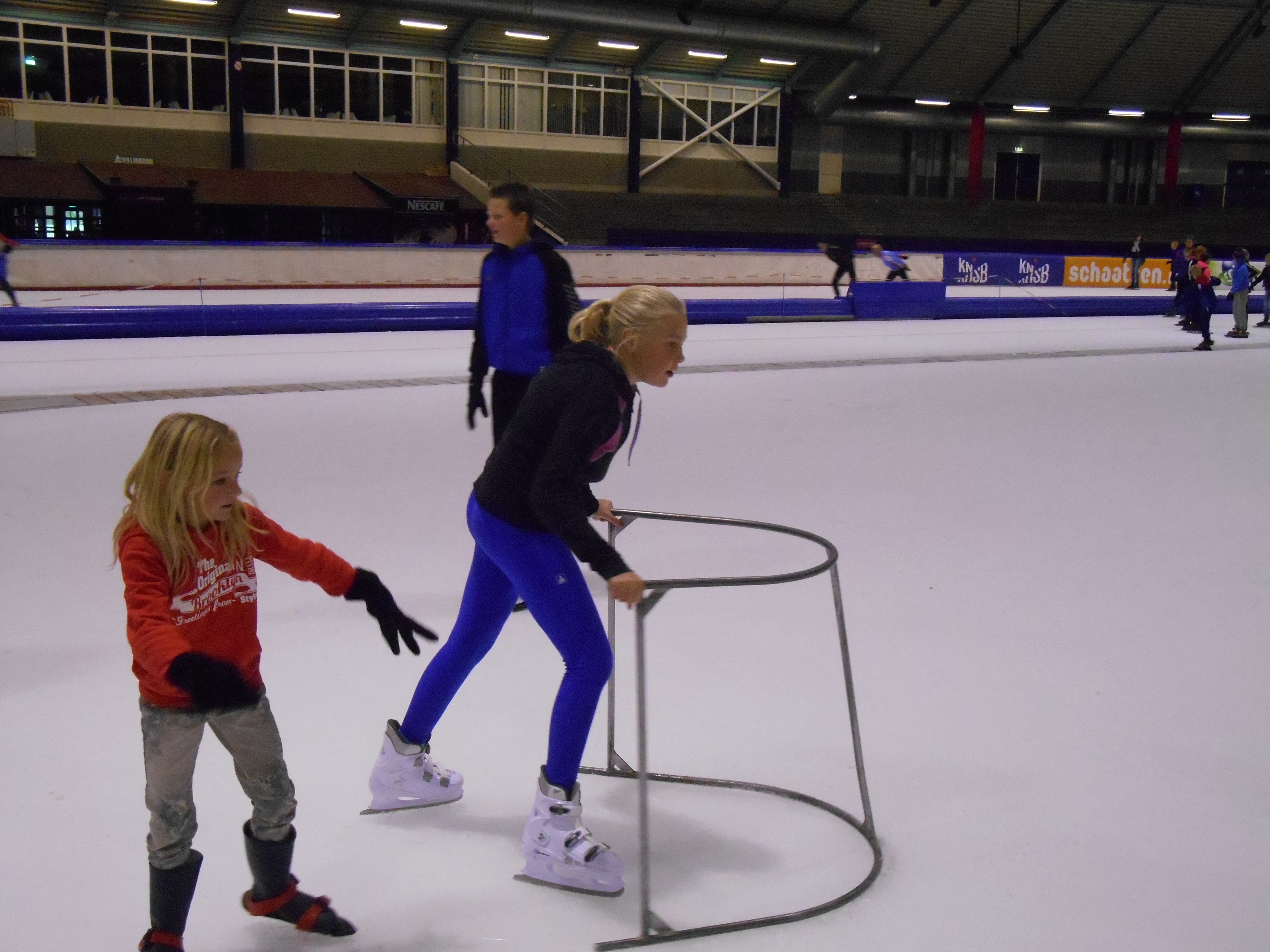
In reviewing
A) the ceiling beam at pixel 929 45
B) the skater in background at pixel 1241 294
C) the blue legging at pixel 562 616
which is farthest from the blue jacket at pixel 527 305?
the ceiling beam at pixel 929 45

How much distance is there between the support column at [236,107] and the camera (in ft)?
94.2

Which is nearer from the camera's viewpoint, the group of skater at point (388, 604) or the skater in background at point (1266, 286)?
the group of skater at point (388, 604)

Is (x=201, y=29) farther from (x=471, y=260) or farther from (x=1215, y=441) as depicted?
(x=1215, y=441)

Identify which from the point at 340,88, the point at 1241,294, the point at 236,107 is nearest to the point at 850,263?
the point at 1241,294

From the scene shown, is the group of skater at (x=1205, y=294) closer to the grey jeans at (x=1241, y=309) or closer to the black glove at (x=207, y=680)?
the grey jeans at (x=1241, y=309)

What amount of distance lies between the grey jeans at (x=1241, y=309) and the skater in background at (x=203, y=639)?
16.2m

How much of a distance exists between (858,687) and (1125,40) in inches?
1452

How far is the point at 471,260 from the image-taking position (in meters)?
20.1

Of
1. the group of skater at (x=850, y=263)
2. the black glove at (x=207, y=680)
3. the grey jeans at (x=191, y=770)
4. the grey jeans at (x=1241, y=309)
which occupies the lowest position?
the grey jeans at (x=191, y=770)

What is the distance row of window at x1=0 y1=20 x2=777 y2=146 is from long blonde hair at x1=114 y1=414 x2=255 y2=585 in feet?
97.2

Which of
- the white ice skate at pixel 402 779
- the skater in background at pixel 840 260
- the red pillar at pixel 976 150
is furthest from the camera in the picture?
the red pillar at pixel 976 150

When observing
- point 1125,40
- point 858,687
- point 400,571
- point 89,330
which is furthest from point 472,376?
point 1125,40

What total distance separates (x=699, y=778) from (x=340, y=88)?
A: 30.9m

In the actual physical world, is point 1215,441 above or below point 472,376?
below
